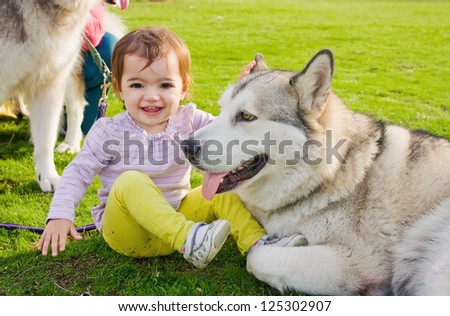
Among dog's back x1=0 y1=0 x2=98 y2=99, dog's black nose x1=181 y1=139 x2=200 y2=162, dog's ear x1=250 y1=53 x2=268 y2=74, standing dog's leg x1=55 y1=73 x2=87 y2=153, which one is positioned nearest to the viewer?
dog's black nose x1=181 y1=139 x2=200 y2=162

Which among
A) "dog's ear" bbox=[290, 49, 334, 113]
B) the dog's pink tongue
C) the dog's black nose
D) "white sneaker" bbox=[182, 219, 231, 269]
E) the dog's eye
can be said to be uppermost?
"dog's ear" bbox=[290, 49, 334, 113]

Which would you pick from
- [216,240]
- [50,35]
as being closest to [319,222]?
[216,240]

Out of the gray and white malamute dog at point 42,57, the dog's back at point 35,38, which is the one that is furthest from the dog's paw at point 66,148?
the dog's back at point 35,38

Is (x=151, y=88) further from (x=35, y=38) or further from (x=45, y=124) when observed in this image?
(x=45, y=124)

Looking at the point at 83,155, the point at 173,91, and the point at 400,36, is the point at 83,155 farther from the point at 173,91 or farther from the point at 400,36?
the point at 400,36

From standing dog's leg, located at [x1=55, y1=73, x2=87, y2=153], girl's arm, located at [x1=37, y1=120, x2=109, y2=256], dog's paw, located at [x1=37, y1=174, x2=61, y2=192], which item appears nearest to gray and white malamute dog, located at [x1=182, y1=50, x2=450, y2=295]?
girl's arm, located at [x1=37, y1=120, x2=109, y2=256]

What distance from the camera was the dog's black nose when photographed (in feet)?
9.52

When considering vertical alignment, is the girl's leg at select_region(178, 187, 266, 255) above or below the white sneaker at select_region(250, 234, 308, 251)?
below

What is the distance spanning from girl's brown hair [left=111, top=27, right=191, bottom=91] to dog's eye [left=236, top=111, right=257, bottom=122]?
60 cm

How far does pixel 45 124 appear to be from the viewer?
4.67 metres

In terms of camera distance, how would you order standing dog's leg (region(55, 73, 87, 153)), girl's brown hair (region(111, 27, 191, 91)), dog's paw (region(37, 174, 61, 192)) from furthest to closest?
standing dog's leg (region(55, 73, 87, 153)) < dog's paw (region(37, 174, 61, 192)) < girl's brown hair (region(111, 27, 191, 91))

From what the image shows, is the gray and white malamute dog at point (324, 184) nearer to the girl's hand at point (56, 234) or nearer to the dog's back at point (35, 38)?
the girl's hand at point (56, 234)

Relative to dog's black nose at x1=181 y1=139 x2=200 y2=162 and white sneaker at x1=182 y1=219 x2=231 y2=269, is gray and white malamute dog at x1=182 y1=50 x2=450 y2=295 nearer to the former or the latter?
dog's black nose at x1=181 y1=139 x2=200 y2=162

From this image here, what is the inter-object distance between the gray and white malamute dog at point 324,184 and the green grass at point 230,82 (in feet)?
1.34
